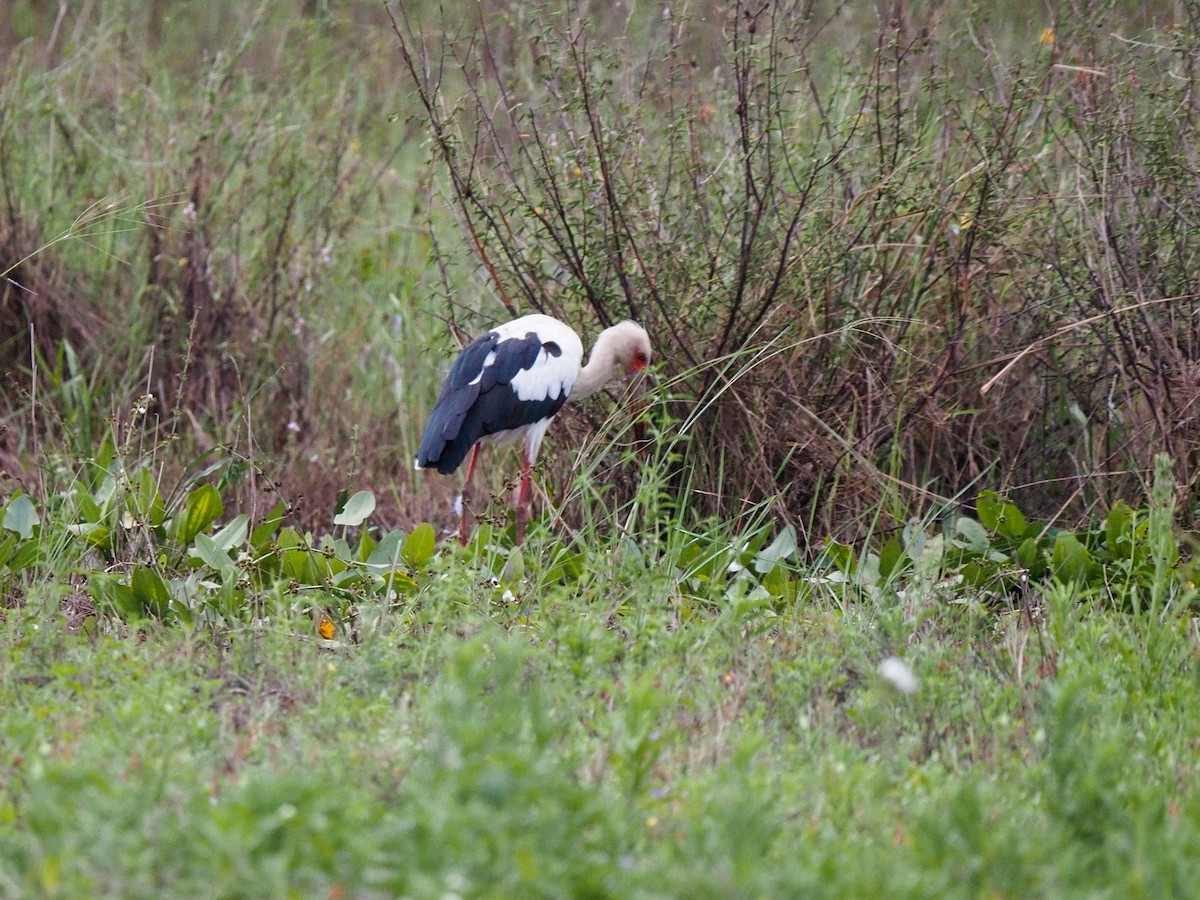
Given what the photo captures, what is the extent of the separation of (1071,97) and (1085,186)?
33 cm

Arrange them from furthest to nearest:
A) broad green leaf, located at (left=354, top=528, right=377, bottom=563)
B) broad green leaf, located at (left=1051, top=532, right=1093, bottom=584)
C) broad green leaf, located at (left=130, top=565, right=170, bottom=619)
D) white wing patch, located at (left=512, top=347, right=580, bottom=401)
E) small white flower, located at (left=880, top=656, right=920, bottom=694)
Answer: white wing patch, located at (left=512, top=347, right=580, bottom=401) → broad green leaf, located at (left=354, top=528, right=377, bottom=563) → broad green leaf, located at (left=1051, top=532, right=1093, bottom=584) → broad green leaf, located at (left=130, top=565, right=170, bottom=619) → small white flower, located at (left=880, top=656, right=920, bottom=694)

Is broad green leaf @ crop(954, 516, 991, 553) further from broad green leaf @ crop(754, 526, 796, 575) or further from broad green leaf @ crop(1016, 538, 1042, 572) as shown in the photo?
broad green leaf @ crop(754, 526, 796, 575)

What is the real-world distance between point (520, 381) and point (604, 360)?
30 centimetres

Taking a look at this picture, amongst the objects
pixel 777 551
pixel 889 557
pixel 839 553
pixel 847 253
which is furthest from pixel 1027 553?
pixel 847 253

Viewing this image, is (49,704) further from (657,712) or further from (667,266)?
(667,266)

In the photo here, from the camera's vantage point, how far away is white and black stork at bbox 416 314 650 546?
14.6 feet

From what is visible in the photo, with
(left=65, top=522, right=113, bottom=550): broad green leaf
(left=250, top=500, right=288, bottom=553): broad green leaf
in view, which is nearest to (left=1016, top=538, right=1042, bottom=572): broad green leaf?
(left=250, top=500, right=288, bottom=553): broad green leaf

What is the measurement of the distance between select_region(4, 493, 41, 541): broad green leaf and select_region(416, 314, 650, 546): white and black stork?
114 cm

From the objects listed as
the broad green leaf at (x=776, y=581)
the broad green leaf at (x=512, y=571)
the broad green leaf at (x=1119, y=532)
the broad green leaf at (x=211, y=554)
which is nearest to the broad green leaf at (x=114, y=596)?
the broad green leaf at (x=211, y=554)

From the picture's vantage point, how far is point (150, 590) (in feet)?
12.5

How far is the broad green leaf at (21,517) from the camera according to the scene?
4184 mm

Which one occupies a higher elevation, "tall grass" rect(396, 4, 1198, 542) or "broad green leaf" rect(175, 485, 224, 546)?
"tall grass" rect(396, 4, 1198, 542)

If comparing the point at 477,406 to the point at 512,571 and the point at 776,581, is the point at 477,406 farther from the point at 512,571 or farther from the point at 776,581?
the point at 776,581

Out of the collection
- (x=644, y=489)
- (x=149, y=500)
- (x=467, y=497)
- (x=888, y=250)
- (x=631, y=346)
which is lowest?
(x=467, y=497)
